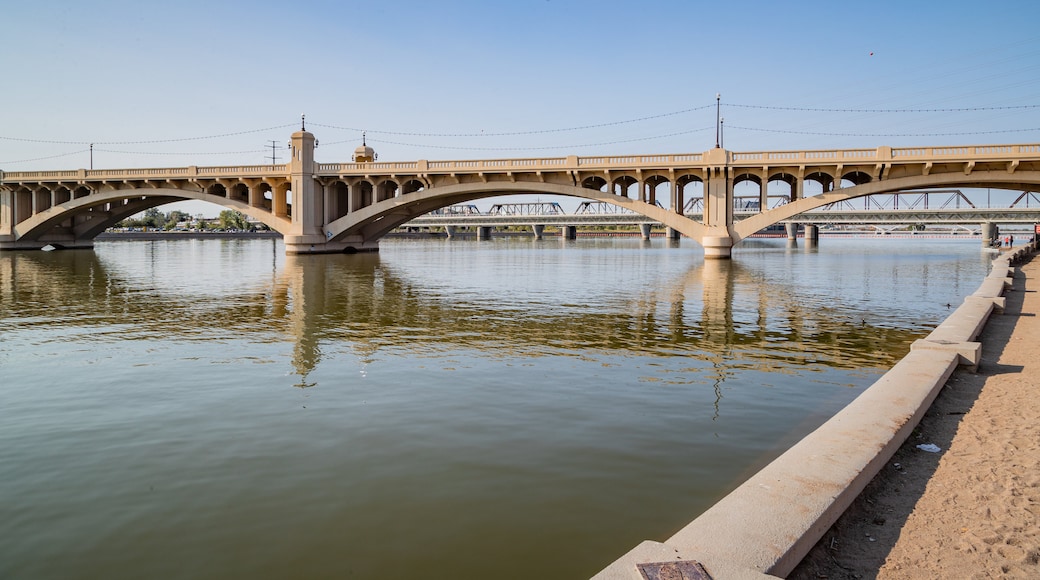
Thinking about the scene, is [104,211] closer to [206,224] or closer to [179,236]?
[179,236]

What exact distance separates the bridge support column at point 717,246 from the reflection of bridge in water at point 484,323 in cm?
2434

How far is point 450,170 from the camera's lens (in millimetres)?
59719

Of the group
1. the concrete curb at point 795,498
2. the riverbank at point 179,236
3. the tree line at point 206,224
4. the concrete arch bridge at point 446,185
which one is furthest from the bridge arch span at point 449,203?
the tree line at point 206,224

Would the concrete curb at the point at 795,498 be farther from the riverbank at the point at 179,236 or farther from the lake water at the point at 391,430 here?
the riverbank at the point at 179,236

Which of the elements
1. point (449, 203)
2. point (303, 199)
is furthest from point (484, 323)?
point (449, 203)

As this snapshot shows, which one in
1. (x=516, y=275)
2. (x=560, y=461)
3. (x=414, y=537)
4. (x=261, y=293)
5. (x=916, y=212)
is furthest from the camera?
(x=916, y=212)

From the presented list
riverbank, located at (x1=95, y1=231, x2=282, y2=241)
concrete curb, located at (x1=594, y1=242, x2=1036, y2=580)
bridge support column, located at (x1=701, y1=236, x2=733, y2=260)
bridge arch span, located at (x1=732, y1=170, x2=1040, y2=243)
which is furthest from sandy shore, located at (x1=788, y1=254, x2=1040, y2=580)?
riverbank, located at (x1=95, y1=231, x2=282, y2=241)

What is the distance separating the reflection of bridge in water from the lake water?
14cm

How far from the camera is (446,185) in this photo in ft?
202

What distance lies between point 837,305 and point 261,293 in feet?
66.9

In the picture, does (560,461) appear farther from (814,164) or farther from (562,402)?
(814,164)

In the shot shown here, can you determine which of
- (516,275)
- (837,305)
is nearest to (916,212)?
(516,275)

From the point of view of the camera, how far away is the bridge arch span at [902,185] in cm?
4788

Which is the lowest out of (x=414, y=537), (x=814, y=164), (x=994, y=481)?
(x=414, y=537)
